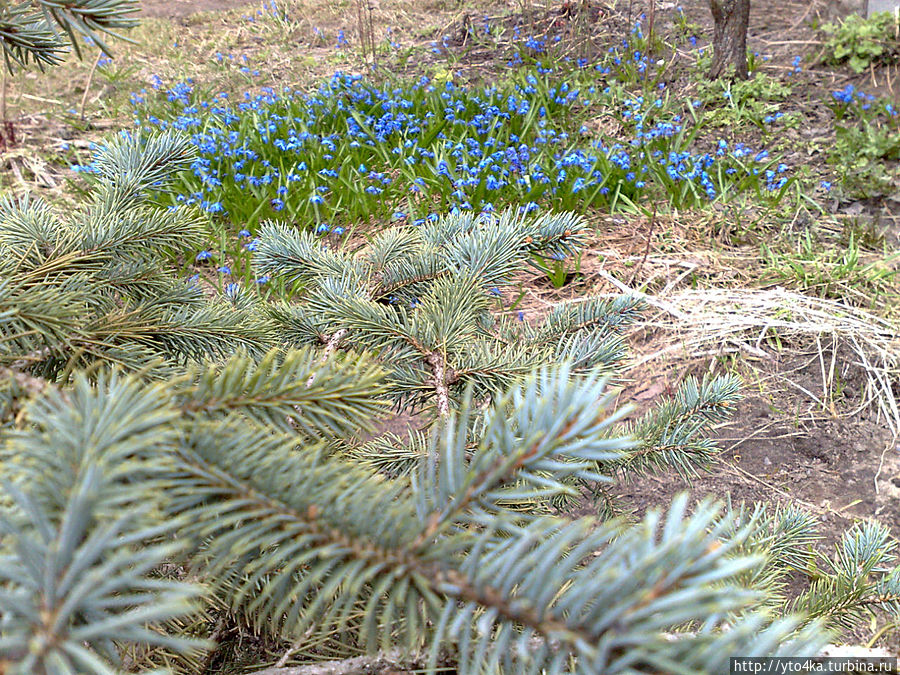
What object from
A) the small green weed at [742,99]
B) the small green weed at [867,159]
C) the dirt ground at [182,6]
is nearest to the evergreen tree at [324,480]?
the small green weed at [867,159]

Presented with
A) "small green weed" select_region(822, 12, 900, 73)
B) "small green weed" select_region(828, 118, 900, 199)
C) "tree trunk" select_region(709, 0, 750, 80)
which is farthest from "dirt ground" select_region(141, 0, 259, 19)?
"small green weed" select_region(828, 118, 900, 199)

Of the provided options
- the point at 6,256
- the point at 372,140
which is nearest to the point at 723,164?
the point at 372,140

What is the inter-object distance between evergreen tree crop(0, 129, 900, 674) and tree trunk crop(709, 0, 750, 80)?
11.9 feet

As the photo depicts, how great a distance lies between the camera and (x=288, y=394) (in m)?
0.53

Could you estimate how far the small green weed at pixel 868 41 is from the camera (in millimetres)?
4039

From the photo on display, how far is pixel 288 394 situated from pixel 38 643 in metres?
0.26

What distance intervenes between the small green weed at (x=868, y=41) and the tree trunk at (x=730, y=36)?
615 millimetres

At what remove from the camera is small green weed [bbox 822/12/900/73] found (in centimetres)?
404

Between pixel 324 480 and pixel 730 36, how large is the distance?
173 inches

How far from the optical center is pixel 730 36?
4.01 metres

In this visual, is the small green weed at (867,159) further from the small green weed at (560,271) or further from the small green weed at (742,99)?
the small green weed at (560,271)

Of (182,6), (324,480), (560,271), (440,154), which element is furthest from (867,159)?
(182,6)

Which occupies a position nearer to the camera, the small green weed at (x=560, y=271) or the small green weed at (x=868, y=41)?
the small green weed at (x=560, y=271)

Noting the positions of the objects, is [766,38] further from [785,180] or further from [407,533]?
[407,533]
